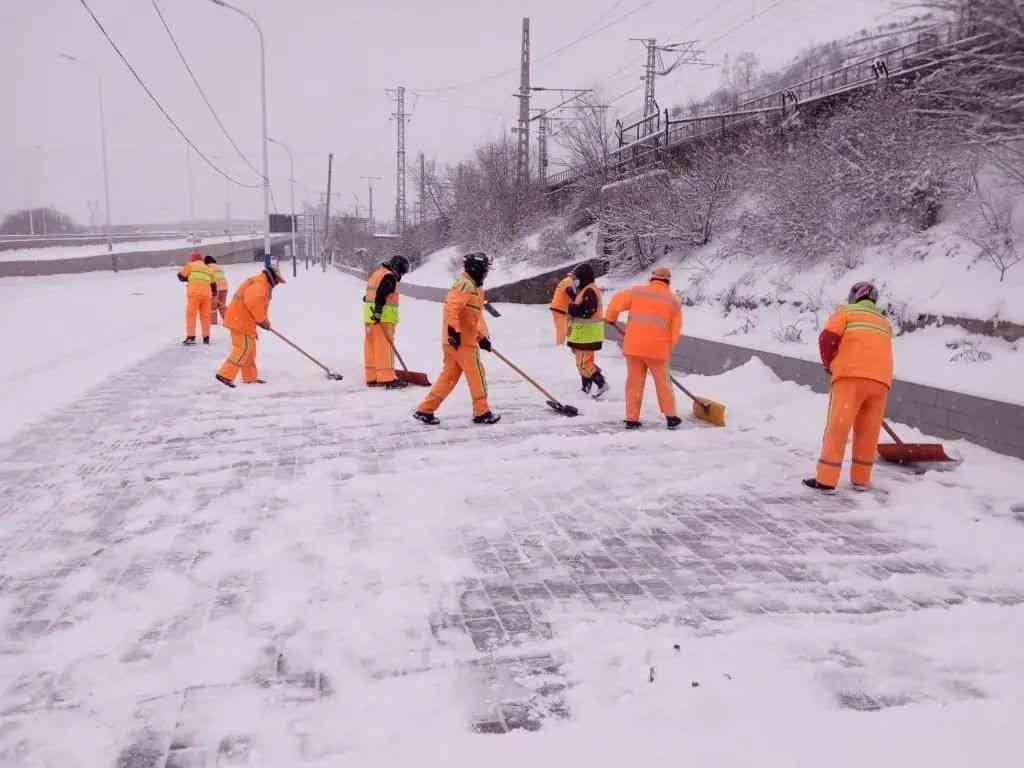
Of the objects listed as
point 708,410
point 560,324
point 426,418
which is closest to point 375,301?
point 426,418

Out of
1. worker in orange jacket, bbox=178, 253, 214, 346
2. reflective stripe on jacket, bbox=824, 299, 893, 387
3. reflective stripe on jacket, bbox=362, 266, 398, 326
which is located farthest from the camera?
worker in orange jacket, bbox=178, 253, 214, 346

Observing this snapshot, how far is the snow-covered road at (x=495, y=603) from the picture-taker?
265 cm

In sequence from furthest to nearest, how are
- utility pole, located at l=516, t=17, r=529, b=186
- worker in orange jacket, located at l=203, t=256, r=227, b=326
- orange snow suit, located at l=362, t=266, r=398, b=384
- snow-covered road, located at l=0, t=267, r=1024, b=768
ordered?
utility pole, located at l=516, t=17, r=529, b=186 → worker in orange jacket, located at l=203, t=256, r=227, b=326 → orange snow suit, located at l=362, t=266, r=398, b=384 → snow-covered road, located at l=0, t=267, r=1024, b=768

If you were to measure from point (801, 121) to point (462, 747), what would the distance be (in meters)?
15.5

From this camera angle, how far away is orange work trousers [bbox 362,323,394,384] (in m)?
9.23

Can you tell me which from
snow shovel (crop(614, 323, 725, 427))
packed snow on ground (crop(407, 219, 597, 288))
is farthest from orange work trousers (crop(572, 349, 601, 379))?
packed snow on ground (crop(407, 219, 597, 288))

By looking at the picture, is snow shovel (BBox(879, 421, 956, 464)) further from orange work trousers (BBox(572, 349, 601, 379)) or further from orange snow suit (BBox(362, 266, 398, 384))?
orange snow suit (BBox(362, 266, 398, 384))

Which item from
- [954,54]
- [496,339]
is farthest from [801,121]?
[954,54]

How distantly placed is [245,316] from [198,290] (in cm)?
453

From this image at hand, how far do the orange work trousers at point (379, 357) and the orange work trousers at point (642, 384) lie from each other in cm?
329

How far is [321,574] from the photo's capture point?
3.93 m

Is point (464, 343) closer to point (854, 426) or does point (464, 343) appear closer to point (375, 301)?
point (375, 301)

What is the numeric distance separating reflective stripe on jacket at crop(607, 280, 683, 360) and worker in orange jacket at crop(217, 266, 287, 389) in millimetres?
4126

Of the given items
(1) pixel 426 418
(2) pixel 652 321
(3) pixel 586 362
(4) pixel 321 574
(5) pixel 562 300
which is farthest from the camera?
(5) pixel 562 300
